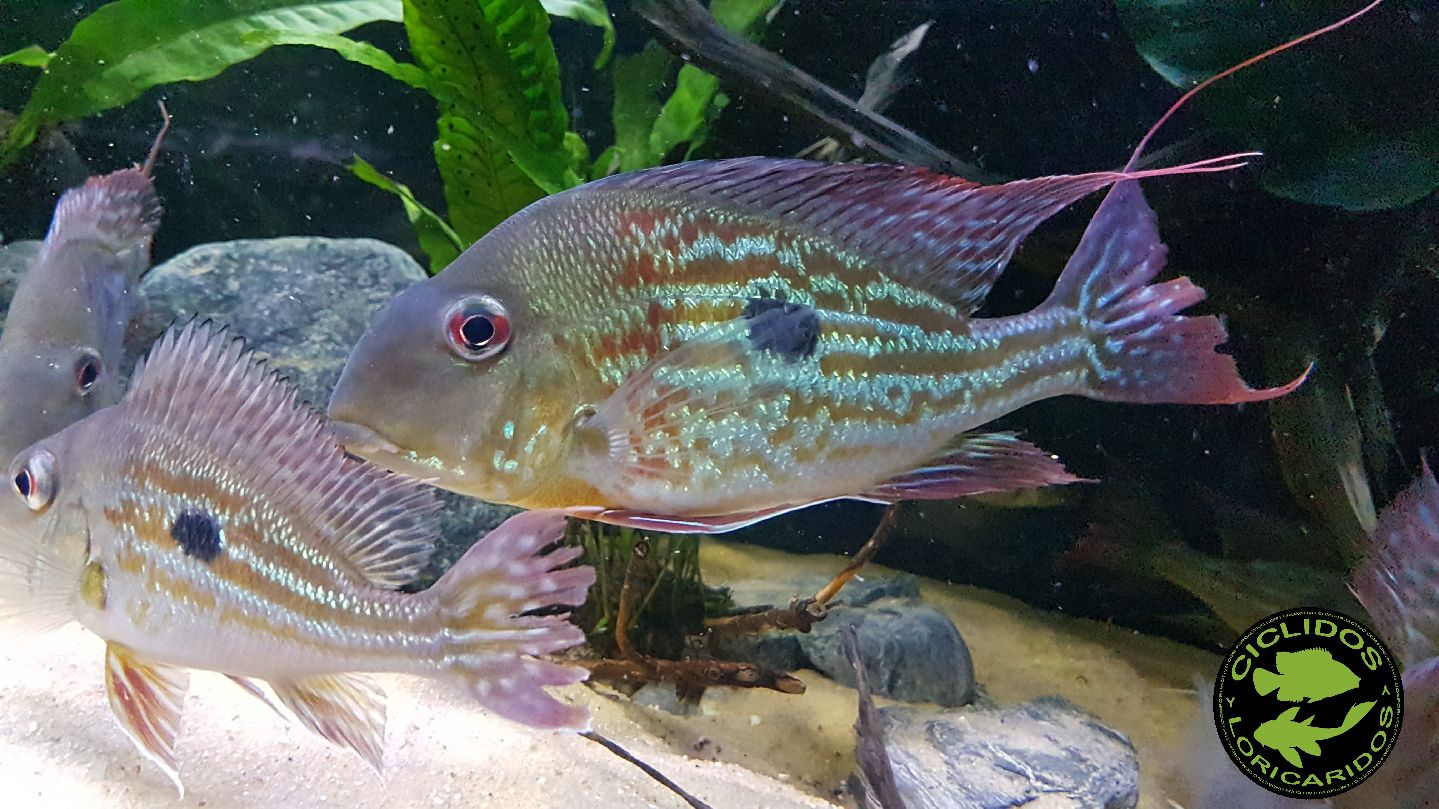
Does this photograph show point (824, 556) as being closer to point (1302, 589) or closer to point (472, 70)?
point (1302, 589)

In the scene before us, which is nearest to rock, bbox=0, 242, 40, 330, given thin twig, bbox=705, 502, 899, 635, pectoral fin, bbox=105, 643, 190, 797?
pectoral fin, bbox=105, 643, 190, 797

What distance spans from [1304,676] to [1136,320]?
1.08 m

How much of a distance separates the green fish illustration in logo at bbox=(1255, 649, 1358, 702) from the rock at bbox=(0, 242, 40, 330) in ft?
17.4

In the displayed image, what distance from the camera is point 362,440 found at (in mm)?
1102

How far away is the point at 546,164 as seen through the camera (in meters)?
2.33

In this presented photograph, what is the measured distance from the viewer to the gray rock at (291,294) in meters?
3.28

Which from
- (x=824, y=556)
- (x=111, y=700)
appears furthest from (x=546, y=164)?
(x=824, y=556)

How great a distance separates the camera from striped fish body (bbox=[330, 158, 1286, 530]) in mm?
1132

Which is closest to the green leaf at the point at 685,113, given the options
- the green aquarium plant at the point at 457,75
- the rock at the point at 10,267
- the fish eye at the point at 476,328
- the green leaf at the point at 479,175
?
the green aquarium plant at the point at 457,75

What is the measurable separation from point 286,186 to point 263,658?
5.04 m

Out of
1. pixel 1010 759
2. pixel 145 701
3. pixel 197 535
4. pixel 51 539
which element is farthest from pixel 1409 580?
pixel 51 539

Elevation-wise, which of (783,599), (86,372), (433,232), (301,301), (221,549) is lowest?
(783,599)

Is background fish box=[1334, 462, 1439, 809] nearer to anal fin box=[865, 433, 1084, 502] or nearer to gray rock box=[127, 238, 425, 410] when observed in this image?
anal fin box=[865, 433, 1084, 502]

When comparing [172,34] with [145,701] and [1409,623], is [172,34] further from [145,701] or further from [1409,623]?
[1409,623]
